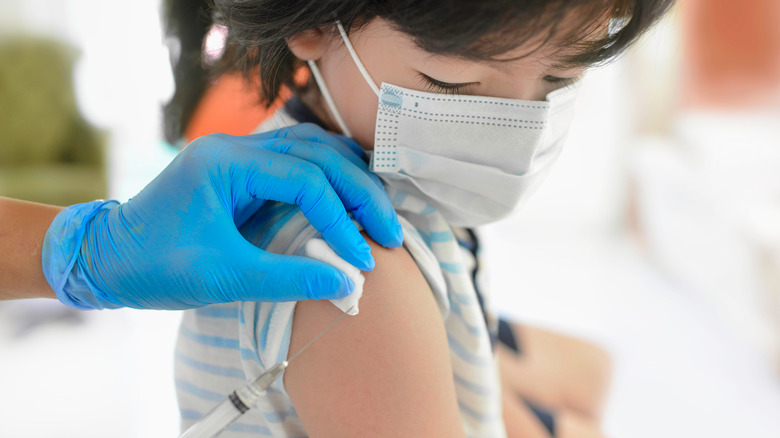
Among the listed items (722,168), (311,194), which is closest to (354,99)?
(311,194)

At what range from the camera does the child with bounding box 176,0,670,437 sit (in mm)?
595

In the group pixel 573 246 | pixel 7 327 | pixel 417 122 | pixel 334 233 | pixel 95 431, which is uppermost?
pixel 417 122

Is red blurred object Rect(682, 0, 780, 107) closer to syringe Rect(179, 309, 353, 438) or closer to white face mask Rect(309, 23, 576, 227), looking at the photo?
white face mask Rect(309, 23, 576, 227)

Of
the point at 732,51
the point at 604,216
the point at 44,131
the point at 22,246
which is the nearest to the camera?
the point at 22,246

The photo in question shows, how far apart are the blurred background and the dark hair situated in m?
0.23

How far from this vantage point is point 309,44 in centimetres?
70

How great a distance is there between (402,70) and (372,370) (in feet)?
1.09

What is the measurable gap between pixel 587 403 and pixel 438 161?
0.83m

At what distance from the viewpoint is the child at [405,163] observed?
0.60 m

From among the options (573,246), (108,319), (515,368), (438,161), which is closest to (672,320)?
(573,246)

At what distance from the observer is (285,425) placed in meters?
0.72

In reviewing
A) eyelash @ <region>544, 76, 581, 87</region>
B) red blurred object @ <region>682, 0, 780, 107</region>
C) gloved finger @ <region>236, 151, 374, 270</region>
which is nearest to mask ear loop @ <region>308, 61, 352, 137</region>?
gloved finger @ <region>236, 151, 374, 270</region>

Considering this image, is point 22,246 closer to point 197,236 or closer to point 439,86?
point 197,236

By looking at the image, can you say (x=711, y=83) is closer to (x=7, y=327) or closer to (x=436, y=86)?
(x=436, y=86)
